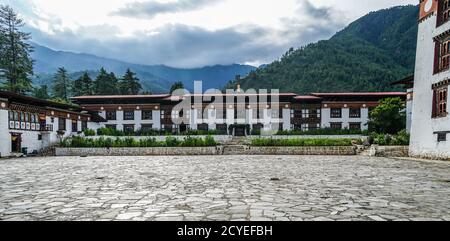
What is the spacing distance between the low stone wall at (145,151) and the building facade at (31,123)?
381 centimetres

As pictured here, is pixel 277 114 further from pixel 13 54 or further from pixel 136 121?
pixel 13 54

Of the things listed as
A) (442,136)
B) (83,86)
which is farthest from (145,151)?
(83,86)

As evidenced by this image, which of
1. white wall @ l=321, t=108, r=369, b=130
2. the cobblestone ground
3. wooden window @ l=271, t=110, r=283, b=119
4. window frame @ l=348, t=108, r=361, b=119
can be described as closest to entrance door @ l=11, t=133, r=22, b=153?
the cobblestone ground

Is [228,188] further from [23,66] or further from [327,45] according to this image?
[327,45]

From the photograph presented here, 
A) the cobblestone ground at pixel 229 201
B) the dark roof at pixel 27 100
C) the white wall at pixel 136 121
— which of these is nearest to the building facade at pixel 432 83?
the cobblestone ground at pixel 229 201

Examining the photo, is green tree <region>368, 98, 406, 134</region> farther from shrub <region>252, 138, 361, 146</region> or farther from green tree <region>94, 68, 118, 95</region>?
green tree <region>94, 68, 118, 95</region>

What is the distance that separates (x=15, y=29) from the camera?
50250 mm

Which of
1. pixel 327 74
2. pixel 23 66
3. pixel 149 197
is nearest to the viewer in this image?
pixel 149 197

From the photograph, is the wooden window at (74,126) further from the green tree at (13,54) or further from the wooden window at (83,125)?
the green tree at (13,54)

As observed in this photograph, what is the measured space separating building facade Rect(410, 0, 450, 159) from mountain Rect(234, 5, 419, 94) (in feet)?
176

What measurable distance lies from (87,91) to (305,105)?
152ft

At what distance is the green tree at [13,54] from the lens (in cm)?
4806

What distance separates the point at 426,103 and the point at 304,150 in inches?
391
